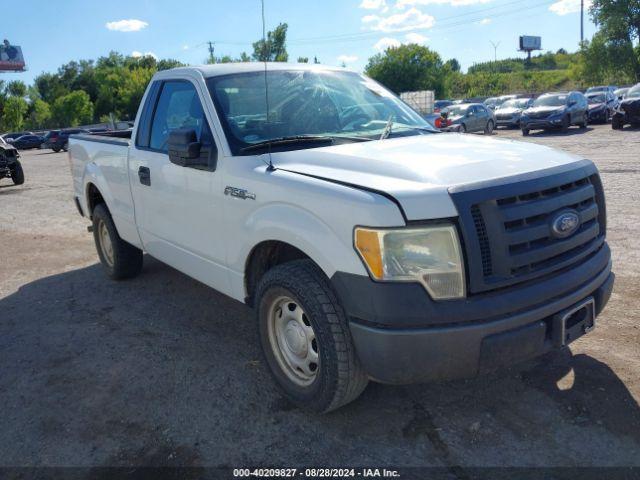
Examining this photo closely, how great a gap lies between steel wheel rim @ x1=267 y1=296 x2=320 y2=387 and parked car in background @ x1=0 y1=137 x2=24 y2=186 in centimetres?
1503

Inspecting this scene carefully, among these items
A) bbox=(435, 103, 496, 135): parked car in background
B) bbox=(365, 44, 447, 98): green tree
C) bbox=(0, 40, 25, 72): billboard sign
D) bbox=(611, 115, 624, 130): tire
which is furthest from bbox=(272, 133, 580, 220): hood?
bbox=(0, 40, 25, 72): billboard sign

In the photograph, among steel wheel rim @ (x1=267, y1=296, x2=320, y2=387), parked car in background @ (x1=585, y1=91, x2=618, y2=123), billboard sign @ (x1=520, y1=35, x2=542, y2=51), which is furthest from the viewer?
billboard sign @ (x1=520, y1=35, x2=542, y2=51)

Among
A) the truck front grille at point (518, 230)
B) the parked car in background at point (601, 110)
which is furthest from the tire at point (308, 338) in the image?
the parked car in background at point (601, 110)

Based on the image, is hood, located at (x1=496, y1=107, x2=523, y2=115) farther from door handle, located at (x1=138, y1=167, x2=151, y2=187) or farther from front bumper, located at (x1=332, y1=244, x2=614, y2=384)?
front bumper, located at (x1=332, y1=244, x2=614, y2=384)

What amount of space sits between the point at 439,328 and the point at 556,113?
21.8m

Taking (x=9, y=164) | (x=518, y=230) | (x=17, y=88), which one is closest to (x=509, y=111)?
(x=9, y=164)

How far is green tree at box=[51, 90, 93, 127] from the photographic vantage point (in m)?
70.3

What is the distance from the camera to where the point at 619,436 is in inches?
114

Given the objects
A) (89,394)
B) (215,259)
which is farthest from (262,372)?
(89,394)

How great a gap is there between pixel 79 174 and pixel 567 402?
5359 mm

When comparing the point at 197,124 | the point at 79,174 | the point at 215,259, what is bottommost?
the point at 215,259

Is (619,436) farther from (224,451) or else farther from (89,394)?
(89,394)

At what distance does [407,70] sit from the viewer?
60.7 m

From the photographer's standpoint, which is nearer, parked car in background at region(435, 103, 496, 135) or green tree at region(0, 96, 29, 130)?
parked car in background at region(435, 103, 496, 135)
